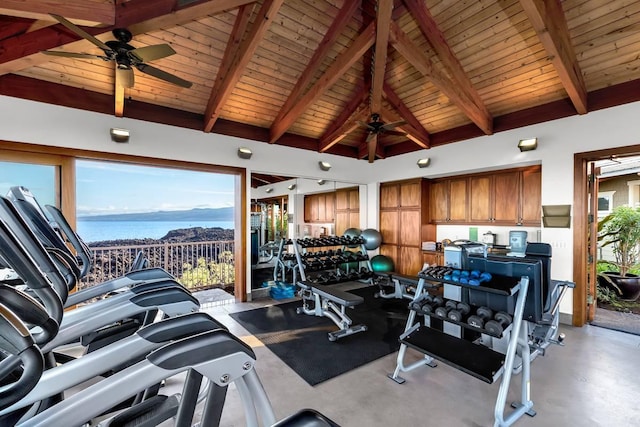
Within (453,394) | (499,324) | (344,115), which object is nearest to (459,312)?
(499,324)

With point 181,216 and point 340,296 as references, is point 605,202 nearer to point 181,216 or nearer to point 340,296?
point 340,296

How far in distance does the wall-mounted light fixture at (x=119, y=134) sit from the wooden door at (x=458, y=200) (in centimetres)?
604

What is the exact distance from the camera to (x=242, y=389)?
1125 millimetres

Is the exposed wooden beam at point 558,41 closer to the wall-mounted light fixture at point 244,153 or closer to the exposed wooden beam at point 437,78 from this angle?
the exposed wooden beam at point 437,78

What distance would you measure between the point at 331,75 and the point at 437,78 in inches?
59.6

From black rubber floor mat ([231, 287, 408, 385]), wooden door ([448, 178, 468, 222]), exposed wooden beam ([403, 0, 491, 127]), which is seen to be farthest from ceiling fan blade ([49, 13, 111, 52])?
wooden door ([448, 178, 468, 222])

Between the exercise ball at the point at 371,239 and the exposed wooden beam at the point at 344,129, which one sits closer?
the exposed wooden beam at the point at 344,129

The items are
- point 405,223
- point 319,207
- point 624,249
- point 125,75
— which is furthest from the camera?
point 319,207

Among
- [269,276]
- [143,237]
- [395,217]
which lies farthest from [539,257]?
[143,237]

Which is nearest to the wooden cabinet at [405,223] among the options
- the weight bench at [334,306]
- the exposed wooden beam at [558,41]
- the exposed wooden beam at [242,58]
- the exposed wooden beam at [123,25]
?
the weight bench at [334,306]

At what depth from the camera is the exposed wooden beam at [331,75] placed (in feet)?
11.8

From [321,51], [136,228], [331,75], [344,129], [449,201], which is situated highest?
[321,51]

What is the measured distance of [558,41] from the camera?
3225 mm

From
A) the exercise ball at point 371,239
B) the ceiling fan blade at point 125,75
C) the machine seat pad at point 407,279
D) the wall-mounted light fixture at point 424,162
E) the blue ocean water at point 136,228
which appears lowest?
the machine seat pad at point 407,279
